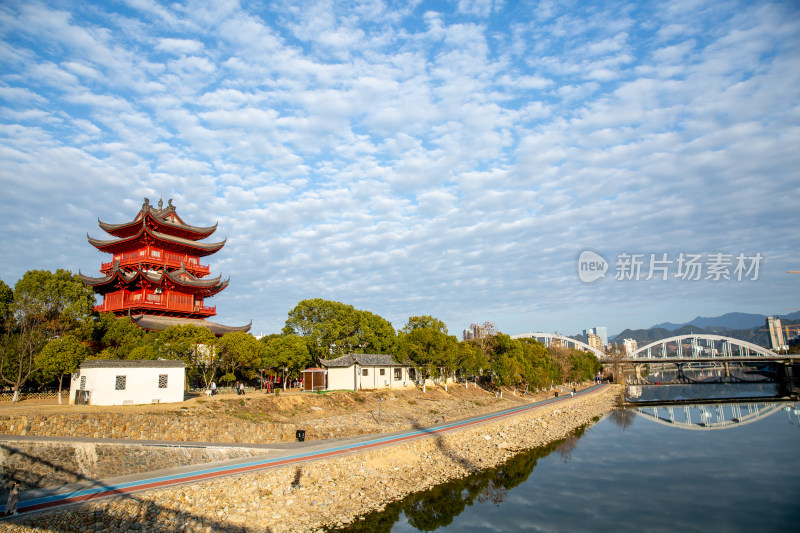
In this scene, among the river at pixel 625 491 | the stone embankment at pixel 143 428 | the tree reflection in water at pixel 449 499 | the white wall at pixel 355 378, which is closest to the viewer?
the tree reflection in water at pixel 449 499

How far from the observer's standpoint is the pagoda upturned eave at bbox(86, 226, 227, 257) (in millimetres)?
61906

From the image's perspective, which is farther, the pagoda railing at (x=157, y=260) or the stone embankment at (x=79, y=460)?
the pagoda railing at (x=157, y=260)

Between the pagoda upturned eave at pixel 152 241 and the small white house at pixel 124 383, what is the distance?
99.4ft

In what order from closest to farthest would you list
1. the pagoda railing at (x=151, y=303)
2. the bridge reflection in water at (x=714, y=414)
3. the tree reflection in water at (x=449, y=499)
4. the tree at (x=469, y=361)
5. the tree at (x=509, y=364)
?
Result: 1. the tree reflection in water at (x=449, y=499)
2. the pagoda railing at (x=151, y=303)
3. the bridge reflection in water at (x=714, y=414)
4. the tree at (x=469, y=361)
5. the tree at (x=509, y=364)

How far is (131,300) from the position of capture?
59469mm

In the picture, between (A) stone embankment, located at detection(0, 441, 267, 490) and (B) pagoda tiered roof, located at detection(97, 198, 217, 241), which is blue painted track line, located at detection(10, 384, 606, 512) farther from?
(B) pagoda tiered roof, located at detection(97, 198, 217, 241)

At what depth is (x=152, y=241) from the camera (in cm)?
6269

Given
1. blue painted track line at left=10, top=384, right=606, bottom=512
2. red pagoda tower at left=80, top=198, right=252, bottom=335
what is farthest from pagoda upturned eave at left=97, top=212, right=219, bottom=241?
blue painted track line at left=10, top=384, right=606, bottom=512

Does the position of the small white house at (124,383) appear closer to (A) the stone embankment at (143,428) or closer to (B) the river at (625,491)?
(A) the stone embankment at (143,428)

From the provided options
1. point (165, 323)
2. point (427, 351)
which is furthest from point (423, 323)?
point (165, 323)

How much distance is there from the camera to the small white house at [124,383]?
3397 cm

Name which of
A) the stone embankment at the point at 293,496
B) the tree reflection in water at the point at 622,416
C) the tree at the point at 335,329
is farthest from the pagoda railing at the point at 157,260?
the tree reflection in water at the point at 622,416

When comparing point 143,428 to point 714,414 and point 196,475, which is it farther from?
point 714,414

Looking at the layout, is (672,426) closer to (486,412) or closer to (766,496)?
(486,412)
